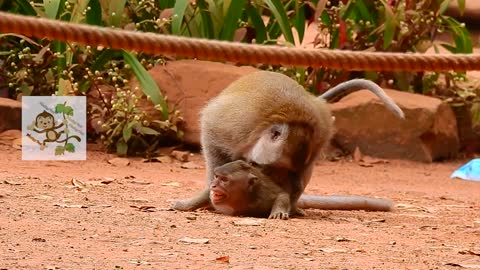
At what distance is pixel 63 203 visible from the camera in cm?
525

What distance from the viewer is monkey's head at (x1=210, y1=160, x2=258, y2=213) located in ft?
17.0

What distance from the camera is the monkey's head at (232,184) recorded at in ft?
17.0

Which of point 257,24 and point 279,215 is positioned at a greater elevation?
point 257,24

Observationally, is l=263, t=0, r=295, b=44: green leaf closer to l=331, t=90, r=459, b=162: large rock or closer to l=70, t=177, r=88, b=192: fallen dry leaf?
l=331, t=90, r=459, b=162: large rock

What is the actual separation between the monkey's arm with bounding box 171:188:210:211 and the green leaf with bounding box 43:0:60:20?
2749mm

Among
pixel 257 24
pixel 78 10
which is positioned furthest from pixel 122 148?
pixel 257 24

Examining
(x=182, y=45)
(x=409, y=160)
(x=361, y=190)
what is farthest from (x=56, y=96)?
(x=182, y=45)

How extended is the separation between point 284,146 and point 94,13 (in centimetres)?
336

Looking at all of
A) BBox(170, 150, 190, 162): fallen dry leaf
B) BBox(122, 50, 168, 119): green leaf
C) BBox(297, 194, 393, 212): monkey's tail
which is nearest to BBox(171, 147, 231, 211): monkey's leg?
BBox(297, 194, 393, 212): monkey's tail

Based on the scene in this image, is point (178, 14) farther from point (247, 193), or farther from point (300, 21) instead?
point (247, 193)

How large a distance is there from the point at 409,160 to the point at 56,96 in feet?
10.1

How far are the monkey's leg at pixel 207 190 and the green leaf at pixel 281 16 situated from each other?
2.99 m

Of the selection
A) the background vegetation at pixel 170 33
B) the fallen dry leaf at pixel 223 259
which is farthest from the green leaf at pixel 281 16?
the fallen dry leaf at pixel 223 259

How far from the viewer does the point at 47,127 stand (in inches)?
304
